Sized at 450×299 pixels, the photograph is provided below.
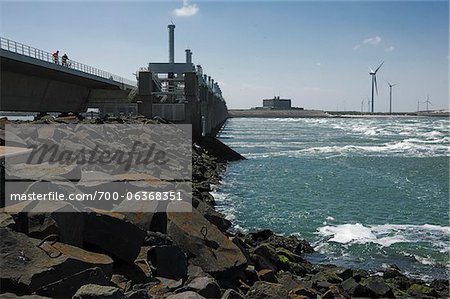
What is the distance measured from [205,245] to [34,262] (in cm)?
260

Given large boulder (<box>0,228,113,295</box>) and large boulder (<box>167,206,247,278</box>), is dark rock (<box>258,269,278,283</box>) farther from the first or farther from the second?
large boulder (<box>0,228,113,295</box>)

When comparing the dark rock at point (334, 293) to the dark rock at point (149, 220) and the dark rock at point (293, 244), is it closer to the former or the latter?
the dark rock at point (149, 220)

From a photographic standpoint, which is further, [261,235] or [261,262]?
[261,235]

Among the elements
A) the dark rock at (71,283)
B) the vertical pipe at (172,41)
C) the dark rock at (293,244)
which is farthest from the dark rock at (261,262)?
the vertical pipe at (172,41)

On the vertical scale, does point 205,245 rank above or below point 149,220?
below

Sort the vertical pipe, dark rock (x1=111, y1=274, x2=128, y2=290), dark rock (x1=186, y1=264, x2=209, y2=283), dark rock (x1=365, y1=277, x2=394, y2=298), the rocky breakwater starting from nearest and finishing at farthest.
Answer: the rocky breakwater < dark rock (x1=111, y1=274, x2=128, y2=290) < dark rock (x1=186, y1=264, x2=209, y2=283) < dark rock (x1=365, y1=277, x2=394, y2=298) < the vertical pipe

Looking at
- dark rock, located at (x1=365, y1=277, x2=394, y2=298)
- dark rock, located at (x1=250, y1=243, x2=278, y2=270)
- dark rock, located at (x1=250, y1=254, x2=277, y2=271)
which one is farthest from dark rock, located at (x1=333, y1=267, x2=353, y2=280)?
dark rock, located at (x1=250, y1=254, x2=277, y2=271)

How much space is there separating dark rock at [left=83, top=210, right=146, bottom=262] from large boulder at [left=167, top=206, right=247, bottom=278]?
0.87 metres

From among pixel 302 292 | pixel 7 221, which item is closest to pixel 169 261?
pixel 7 221

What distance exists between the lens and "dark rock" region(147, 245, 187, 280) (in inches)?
229

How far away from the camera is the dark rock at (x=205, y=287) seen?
5.14 meters

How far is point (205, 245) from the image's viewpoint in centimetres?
673

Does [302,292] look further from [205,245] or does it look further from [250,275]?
[205,245]

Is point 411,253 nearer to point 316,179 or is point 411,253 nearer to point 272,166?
point 316,179
